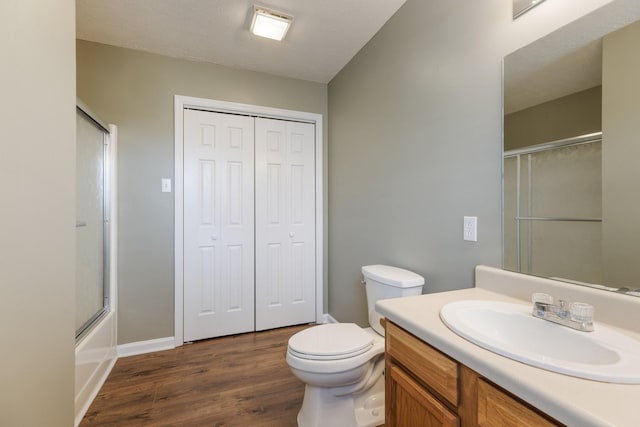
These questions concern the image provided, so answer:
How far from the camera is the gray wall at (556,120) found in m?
0.87

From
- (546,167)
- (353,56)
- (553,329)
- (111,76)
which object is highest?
(353,56)

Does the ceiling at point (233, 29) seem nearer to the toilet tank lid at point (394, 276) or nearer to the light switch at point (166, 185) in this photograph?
the light switch at point (166, 185)

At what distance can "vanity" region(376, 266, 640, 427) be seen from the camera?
0.50 meters

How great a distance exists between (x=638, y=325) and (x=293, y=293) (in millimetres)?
2263

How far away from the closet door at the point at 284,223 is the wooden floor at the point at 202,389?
1.41 feet

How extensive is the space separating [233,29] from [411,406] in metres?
2.33

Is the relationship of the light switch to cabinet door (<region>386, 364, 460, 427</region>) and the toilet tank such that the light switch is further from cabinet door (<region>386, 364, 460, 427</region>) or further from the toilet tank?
cabinet door (<region>386, 364, 460, 427</region>)

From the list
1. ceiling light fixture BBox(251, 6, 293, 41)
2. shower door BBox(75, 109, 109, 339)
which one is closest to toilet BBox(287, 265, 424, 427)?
shower door BBox(75, 109, 109, 339)

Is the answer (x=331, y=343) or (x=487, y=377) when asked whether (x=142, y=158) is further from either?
(x=487, y=377)

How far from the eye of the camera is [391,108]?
182 cm

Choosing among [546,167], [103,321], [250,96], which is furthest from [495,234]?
[103,321]

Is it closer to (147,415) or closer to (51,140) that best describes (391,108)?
(51,140)

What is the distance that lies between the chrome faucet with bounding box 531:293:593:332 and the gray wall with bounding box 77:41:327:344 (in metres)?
2.36

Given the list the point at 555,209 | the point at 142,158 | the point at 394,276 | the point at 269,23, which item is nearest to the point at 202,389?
the point at 394,276
